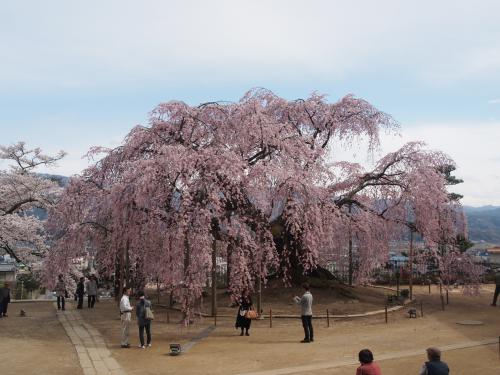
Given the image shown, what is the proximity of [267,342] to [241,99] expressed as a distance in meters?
15.9

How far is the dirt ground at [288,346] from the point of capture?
11344 mm

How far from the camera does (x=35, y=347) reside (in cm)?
1399

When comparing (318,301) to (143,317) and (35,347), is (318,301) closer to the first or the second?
(143,317)

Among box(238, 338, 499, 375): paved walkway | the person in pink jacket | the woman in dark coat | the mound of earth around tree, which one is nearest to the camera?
the person in pink jacket

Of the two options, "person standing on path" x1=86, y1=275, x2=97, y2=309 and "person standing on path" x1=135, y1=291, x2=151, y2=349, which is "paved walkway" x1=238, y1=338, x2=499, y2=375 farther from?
"person standing on path" x1=86, y1=275, x2=97, y2=309

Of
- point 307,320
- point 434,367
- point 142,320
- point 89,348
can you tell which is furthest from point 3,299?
point 434,367

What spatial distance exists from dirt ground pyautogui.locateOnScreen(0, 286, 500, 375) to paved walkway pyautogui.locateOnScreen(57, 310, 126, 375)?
0.84 ft

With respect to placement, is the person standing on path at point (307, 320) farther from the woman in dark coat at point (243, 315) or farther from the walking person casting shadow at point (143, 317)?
the walking person casting shadow at point (143, 317)

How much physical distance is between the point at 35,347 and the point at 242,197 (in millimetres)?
8084

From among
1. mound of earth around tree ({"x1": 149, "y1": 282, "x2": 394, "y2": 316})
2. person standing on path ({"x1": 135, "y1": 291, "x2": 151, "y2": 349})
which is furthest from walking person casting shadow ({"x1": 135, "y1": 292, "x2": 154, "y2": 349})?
mound of earth around tree ({"x1": 149, "y1": 282, "x2": 394, "y2": 316})

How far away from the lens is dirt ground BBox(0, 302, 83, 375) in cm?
1144

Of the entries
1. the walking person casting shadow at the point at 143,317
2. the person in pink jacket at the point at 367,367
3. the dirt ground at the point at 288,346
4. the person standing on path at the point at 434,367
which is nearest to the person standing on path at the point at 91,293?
the dirt ground at the point at 288,346

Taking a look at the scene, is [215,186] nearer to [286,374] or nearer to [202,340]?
[202,340]

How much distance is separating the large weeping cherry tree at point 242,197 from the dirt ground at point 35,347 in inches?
98.6
